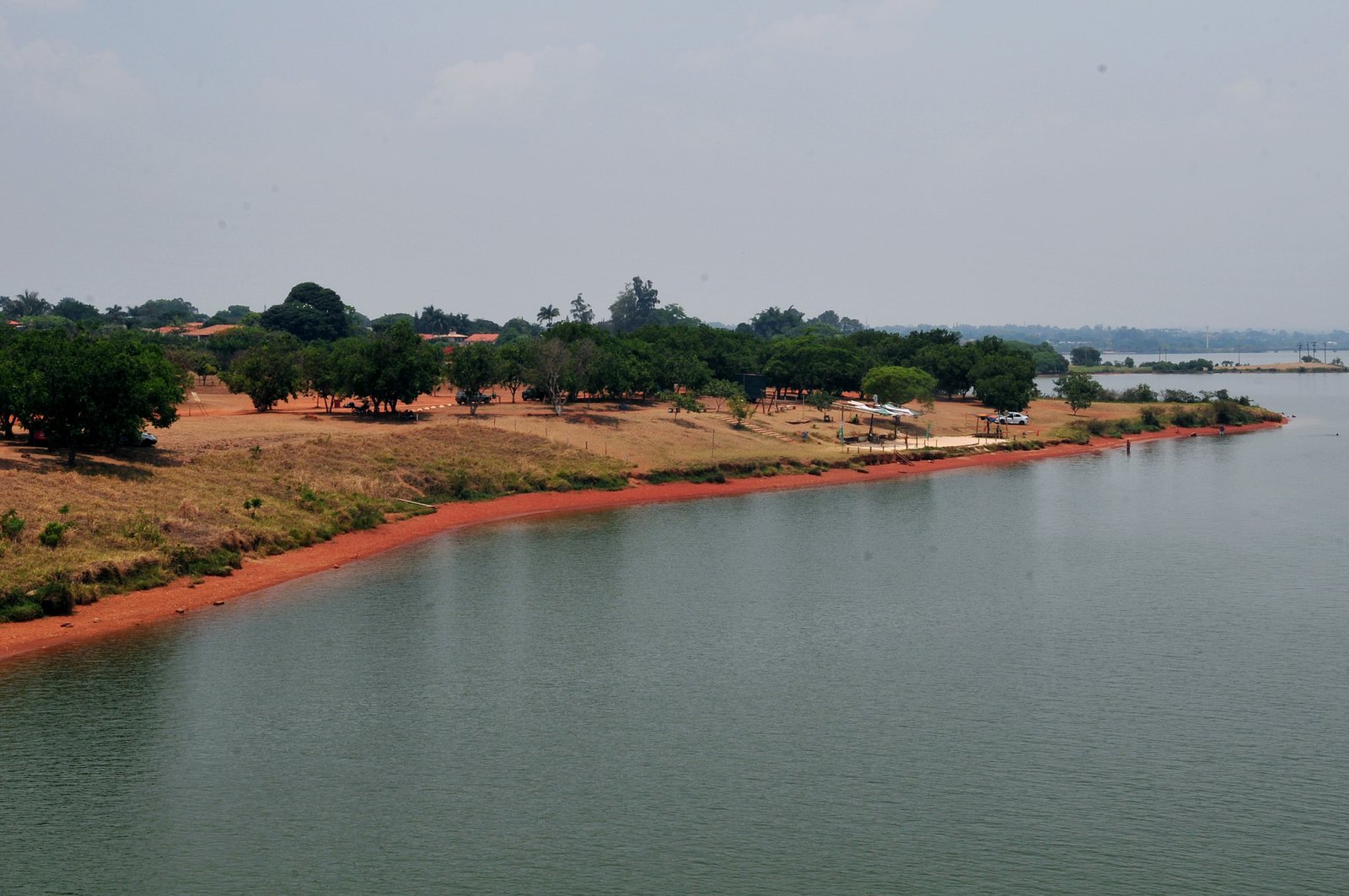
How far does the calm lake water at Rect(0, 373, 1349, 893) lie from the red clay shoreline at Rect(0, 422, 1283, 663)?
1.83 metres

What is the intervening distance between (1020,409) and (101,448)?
103642 millimetres

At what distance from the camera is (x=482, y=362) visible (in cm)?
10188

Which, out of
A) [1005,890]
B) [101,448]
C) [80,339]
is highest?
[80,339]

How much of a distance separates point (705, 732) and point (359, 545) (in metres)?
33.2

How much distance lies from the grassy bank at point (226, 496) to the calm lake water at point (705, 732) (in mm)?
5145

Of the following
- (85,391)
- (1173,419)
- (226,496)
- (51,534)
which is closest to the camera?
(51,534)

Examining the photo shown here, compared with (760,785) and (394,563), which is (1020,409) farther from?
(760,785)

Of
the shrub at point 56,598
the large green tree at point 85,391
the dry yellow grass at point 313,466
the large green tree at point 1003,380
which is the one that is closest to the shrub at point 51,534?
the dry yellow grass at point 313,466

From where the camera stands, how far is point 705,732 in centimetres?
3419

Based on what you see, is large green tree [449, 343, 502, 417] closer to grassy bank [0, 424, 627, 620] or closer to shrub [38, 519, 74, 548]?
grassy bank [0, 424, 627, 620]

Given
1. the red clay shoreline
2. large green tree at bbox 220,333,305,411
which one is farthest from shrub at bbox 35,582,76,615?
large green tree at bbox 220,333,305,411

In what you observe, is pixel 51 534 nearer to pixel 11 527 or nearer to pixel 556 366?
pixel 11 527

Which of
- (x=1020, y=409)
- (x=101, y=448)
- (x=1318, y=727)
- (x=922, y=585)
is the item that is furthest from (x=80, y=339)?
(x=1020, y=409)

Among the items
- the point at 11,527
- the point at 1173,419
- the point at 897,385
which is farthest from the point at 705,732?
the point at 1173,419
